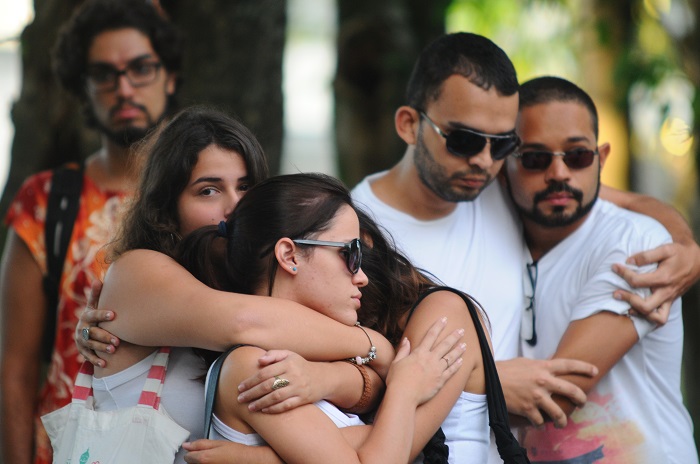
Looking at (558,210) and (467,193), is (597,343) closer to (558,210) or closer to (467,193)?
(558,210)

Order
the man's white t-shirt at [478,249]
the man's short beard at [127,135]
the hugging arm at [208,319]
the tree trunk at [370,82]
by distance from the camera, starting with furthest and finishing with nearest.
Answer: the tree trunk at [370,82] → the man's short beard at [127,135] → the man's white t-shirt at [478,249] → the hugging arm at [208,319]

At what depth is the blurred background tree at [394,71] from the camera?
5.01 metres

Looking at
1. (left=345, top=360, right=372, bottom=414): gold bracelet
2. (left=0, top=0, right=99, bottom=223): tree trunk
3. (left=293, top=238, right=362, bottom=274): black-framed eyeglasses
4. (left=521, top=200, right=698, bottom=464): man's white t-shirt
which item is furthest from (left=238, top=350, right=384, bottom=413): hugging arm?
(left=0, top=0, right=99, bottom=223): tree trunk

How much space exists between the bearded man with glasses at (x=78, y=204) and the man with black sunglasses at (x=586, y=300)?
5.36ft

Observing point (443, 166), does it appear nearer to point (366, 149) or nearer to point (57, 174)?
point (57, 174)

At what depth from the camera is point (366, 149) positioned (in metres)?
6.62

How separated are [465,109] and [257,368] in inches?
64.5

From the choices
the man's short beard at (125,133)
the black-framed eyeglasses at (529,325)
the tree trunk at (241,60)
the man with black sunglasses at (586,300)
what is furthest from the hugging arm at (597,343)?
the tree trunk at (241,60)

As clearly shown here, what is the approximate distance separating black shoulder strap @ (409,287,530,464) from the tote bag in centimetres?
81

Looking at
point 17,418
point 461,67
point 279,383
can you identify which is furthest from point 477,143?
point 17,418

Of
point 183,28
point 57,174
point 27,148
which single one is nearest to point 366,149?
point 183,28

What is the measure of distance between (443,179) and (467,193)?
0.11 m

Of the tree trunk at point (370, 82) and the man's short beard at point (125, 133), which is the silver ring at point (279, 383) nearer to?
the man's short beard at point (125, 133)

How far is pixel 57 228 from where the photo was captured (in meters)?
3.89
